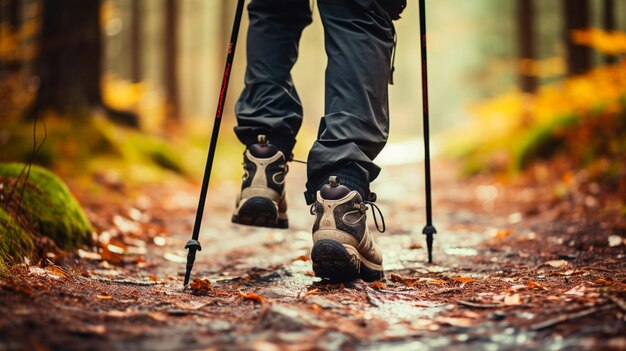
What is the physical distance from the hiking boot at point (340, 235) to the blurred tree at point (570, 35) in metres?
8.54

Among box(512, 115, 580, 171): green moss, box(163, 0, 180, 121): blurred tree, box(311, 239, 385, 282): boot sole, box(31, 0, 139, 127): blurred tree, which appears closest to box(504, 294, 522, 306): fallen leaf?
box(311, 239, 385, 282): boot sole

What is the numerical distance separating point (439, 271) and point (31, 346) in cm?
186

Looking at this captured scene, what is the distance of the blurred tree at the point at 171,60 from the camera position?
1415cm

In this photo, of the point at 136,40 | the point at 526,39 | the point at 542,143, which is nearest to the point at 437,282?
the point at 542,143

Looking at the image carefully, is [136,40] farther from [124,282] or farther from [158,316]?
[158,316]

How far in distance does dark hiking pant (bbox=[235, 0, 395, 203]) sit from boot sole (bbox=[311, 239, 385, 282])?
280 mm

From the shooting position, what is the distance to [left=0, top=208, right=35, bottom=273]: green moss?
2.19 m

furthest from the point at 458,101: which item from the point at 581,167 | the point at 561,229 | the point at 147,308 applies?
the point at 147,308

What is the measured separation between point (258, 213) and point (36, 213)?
1.26 metres

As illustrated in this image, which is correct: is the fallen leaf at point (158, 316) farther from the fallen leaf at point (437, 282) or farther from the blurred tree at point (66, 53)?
the blurred tree at point (66, 53)

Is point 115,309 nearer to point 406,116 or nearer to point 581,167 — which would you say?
point 581,167

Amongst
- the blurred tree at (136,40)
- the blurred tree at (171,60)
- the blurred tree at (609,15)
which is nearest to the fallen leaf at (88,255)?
the blurred tree at (609,15)

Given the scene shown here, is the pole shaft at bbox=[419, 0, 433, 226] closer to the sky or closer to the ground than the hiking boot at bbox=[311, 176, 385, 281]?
closer to the sky

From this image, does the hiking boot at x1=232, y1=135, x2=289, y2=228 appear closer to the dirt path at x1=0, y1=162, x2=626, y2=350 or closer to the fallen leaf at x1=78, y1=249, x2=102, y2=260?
the dirt path at x1=0, y1=162, x2=626, y2=350
